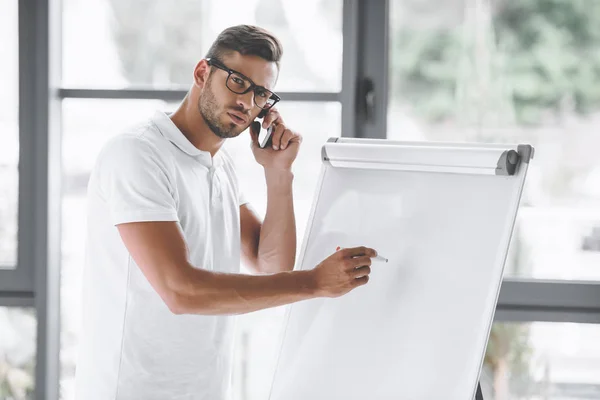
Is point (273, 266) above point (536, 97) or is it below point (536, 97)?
below

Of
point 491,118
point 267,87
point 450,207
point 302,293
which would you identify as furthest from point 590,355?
point 267,87

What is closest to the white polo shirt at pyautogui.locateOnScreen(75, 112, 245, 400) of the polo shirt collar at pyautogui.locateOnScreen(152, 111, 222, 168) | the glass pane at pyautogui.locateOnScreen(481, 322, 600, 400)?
the polo shirt collar at pyautogui.locateOnScreen(152, 111, 222, 168)

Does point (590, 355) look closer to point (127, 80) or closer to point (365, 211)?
point (365, 211)

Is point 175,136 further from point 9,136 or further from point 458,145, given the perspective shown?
point 9,136

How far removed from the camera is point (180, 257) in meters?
1.46

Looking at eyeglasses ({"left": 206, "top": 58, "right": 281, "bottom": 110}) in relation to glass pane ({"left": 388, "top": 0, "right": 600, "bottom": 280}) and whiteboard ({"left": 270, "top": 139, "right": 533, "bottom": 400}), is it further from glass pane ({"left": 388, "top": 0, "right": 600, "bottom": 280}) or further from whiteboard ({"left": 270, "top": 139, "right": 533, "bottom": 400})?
glass pane ({"left": 388, "top": 0, "right": 600, "bottom": 280})

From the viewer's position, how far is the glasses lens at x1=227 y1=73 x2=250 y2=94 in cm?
162

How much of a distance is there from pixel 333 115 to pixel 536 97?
0.57m

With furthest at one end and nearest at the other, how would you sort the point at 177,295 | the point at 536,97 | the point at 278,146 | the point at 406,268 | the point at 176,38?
the point at 176,38 → the point at 536,97 → the point at 278,146 → the point at 406,268 → the point at 177,295

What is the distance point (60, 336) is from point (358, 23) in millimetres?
1296

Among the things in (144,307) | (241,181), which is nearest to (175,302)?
(144,307)

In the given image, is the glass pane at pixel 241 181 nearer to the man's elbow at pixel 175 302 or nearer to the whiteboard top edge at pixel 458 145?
the whiteboard top edge at pixel 458 145

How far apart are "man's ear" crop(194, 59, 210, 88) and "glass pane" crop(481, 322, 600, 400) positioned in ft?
3.58

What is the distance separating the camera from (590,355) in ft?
7.11
